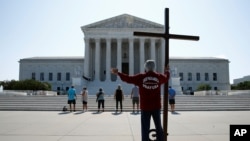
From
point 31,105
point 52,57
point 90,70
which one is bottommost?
point 31,105

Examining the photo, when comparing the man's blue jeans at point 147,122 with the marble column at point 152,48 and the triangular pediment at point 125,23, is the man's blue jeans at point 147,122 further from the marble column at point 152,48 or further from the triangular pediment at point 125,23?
the triangular pediment at point 125,23

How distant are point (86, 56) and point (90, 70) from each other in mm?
4106

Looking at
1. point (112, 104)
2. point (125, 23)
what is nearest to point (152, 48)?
point (125, 23)

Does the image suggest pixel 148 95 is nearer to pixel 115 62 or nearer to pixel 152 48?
pixel 152 48

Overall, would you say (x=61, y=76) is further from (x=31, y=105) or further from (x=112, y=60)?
(x=31, y=105)

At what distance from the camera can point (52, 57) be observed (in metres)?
91.8

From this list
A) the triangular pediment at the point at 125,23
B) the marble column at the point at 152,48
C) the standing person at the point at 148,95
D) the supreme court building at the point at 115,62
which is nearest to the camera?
the standing person at the point at 148,95

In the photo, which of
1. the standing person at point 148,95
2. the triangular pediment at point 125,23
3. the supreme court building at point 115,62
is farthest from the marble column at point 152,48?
the standing person at point 148,95

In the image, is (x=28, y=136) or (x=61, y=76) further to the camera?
(x=61, y=76)

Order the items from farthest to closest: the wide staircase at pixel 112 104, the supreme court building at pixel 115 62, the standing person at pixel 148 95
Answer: the supreme court building at pixel 115 62 → the wide staircase at pixel 112 104 → the standing person at pixel 148 95

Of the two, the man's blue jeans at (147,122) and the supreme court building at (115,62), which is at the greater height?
the supreme court building at (115,62)

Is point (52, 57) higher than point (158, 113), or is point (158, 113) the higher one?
point (52, 57)

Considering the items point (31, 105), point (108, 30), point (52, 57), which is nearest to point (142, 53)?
point (108, 30)

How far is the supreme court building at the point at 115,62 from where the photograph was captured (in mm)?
57781
